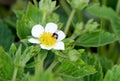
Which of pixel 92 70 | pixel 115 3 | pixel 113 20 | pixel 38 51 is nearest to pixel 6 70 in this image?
pixel 38 51

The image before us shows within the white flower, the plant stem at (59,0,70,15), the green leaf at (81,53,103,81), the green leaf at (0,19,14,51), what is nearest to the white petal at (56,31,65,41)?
the white flower

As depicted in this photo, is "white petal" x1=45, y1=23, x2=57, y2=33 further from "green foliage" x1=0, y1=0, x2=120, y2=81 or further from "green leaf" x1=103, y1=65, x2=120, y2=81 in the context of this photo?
"green leaf" x1=103, y1=65, x2=120, y2=81

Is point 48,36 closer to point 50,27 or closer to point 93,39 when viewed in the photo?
point 50,27

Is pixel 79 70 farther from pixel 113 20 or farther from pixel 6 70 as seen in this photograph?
pixel 113 20

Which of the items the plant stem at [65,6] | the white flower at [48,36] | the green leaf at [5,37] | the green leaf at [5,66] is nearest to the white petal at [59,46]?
the white flower at [48,36]

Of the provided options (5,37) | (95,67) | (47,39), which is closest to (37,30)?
(47,39)

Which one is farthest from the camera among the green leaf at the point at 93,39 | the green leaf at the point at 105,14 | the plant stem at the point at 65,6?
the plant stem at the point at 65,6

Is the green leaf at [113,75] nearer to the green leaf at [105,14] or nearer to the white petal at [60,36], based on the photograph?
the white petal at [60,36]

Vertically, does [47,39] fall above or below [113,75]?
above
